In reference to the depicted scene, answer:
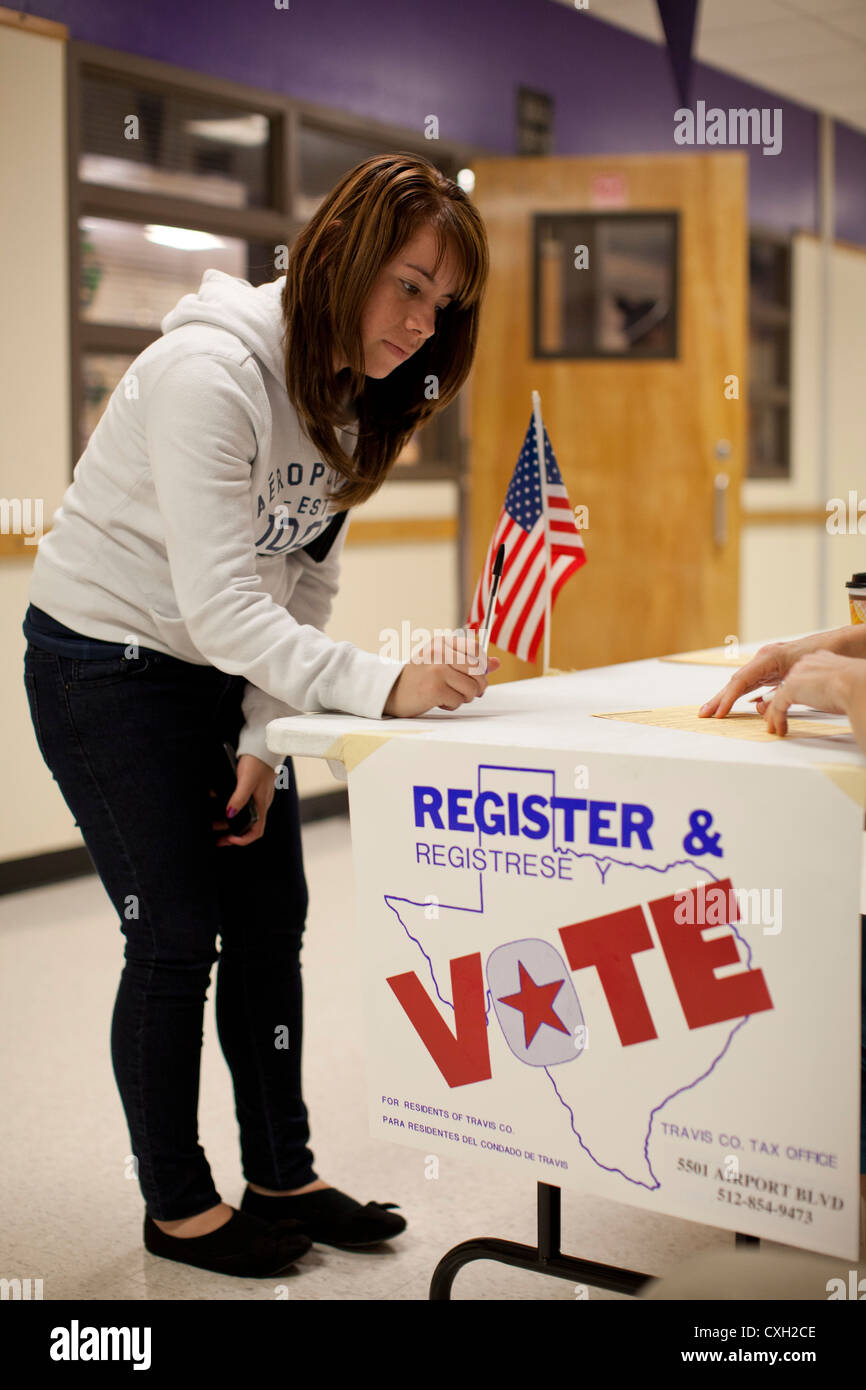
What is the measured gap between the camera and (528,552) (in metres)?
1.56

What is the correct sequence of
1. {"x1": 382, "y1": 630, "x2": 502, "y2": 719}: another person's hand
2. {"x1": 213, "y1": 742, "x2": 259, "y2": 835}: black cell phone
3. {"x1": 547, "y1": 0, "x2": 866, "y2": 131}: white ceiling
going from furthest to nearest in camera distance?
{"x1": 547, "y1": 0, "x2": 866, "y2": 131}: white ceiling → {"x1": 213, "y1": 742, "x2": 259, "y2": 835}: black cell phone → {"x1": 382, "y1": 630, "x2": 502, "y2": 719}: another person's hand

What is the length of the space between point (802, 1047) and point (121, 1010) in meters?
0.86

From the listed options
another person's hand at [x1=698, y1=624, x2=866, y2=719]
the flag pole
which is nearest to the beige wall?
the flag pole

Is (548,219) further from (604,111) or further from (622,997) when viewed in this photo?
(622,997)

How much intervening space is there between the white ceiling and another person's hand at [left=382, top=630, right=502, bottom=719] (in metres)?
4.25

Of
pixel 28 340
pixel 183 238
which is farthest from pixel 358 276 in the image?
pixel 183 238

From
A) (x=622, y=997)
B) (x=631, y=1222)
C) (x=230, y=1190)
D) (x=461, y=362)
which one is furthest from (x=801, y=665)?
(x=230, y=1190)

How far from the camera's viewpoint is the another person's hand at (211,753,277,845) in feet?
5.20

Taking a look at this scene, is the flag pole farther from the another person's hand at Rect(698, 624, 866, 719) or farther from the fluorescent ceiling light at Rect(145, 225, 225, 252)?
the fluorescent ceiling light at Rect(145, 225, 225, 252)

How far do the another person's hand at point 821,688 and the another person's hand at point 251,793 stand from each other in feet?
2.07

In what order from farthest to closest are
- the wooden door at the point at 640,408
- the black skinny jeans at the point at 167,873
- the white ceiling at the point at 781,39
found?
the white ceiling at the point at 781,39
the wooden door at the point at 640,408
the black skinny jeans at the point at 167,873

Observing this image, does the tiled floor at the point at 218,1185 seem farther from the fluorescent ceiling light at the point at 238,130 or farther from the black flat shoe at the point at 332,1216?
the fluorescent ceiling light at the point at 238,130

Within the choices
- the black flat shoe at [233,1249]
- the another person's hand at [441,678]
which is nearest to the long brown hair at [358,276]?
the another person's hand at [441,678]

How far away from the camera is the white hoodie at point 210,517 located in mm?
1355
